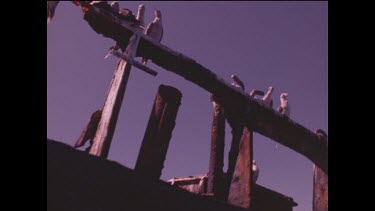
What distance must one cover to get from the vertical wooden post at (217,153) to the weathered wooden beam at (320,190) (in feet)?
8.95

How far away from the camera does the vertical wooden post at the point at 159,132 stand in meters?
4.44

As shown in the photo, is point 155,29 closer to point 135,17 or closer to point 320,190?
point 135,17

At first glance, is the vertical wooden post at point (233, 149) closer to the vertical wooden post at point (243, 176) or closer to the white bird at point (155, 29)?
the vertical wooden post at point (243, 176)

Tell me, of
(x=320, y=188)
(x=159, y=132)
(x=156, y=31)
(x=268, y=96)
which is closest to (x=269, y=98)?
(x=268, y=96)

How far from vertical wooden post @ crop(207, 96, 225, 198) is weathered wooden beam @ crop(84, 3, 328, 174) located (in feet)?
0.62

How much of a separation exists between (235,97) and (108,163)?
9.95 ft

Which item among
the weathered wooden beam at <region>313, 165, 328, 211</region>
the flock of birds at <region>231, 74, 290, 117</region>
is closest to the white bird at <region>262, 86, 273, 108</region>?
the flock of birds at <region>231, 74, 290, 117</region>

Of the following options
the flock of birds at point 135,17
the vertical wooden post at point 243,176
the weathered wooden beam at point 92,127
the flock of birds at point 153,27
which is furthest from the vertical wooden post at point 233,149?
the weathered wooden beam at point 92,127

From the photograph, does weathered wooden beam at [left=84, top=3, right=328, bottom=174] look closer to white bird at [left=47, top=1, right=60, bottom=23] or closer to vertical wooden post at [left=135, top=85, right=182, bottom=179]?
vertical wooden post at [left=135, top=85, right=182, bottom=179]

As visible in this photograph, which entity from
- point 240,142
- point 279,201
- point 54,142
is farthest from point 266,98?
point 54,142

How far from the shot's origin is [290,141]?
6.88 meters

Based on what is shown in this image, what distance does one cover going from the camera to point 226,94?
5.96 metres

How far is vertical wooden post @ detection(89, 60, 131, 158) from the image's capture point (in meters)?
4.08

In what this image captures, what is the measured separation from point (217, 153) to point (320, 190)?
293cm
